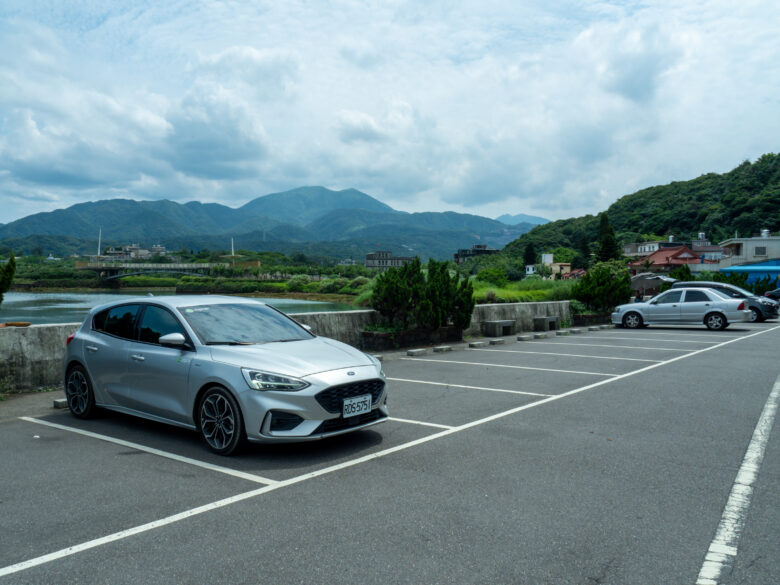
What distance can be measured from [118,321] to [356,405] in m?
3.25

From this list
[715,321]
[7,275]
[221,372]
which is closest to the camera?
[221,372]

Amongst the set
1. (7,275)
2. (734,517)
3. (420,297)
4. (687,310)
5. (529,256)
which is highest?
(529,256)

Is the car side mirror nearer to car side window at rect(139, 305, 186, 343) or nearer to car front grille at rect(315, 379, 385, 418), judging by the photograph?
car side window at rect(139, 305, 186, 343)

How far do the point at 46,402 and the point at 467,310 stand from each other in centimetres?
988

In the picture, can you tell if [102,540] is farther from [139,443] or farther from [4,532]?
[139,443]

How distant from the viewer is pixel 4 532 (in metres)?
3.82

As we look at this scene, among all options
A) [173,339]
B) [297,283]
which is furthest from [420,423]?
[297,283]

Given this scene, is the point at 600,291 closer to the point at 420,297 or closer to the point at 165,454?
the point at 420,297

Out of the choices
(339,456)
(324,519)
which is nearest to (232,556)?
(324,519)

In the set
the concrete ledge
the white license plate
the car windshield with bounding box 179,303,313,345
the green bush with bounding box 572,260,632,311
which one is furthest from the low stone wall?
the green bush with bounding box 572,260,632,311

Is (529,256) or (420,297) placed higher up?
(529,256)

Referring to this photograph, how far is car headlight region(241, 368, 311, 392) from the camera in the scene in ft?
17.5

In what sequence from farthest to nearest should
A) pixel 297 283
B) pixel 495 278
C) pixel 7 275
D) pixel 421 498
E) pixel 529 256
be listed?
1. pixel 529 256
2. pixel 495 278
3. pixel 297 283
4. pixel 7 275
5. pixel 421 498

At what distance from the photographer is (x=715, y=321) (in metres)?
21.2
